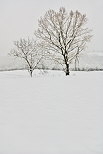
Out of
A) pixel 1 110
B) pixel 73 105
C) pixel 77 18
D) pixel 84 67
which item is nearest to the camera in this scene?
pixel 1 110

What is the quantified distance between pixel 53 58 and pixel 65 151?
21.1 m

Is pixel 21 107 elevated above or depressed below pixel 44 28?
below

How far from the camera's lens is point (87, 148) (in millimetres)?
3414

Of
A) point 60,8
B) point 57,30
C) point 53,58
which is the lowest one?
point 53,58

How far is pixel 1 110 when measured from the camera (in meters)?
5.57

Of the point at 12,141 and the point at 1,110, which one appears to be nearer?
the point at 12,141

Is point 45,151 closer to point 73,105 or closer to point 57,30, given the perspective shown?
point 73,105

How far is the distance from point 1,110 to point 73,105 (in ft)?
6.59

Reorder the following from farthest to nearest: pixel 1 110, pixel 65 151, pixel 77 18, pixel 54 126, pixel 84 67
Answer: pixel 84 67 < pixel 77 18 < pixel 1 110 < pixel 54 126 < pixel 65 151

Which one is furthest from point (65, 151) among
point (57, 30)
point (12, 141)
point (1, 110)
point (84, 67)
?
point (84, 67)

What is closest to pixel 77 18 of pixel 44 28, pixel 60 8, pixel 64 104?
pixel 60 8

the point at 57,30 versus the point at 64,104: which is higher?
the point at 57,30

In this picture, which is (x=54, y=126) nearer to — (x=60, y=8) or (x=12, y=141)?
(x=12, y=141)

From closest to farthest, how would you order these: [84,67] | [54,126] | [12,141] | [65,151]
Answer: [65,151] → [12,141] → [54,126] → [84,67]
